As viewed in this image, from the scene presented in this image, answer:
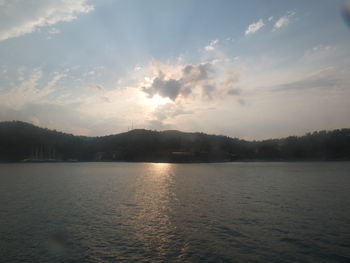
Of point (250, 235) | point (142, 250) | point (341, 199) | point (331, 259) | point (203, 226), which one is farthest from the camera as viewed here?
point (341, 199)

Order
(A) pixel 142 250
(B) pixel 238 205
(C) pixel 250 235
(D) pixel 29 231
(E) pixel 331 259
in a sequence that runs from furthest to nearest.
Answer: (B) pixel 238 205 < (D) pixel 29 231 < (C) pixel 250 235 < (A) pixel 142 250 < (E) pixel 331 259

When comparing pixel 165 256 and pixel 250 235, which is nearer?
pixel 165 256

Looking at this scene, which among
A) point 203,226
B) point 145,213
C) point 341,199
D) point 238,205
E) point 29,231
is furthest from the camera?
point 341,199

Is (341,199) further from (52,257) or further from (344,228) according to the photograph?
(52,257)

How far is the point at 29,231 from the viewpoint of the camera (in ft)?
75.8

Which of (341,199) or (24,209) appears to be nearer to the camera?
(24,209)

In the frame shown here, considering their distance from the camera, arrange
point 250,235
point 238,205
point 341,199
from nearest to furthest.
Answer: point 250,235, point 238,205, point 341,199

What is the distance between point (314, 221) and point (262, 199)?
13.8 m

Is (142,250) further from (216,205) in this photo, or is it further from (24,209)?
(24,209)

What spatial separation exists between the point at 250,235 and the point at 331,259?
6.34 metres

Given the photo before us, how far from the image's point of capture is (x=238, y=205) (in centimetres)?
3459

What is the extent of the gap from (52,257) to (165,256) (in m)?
8.04

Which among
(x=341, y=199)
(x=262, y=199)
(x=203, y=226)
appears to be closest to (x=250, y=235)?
(x=203, y=226)

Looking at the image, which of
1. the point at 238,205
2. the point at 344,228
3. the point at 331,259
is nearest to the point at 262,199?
the point at 238,205
